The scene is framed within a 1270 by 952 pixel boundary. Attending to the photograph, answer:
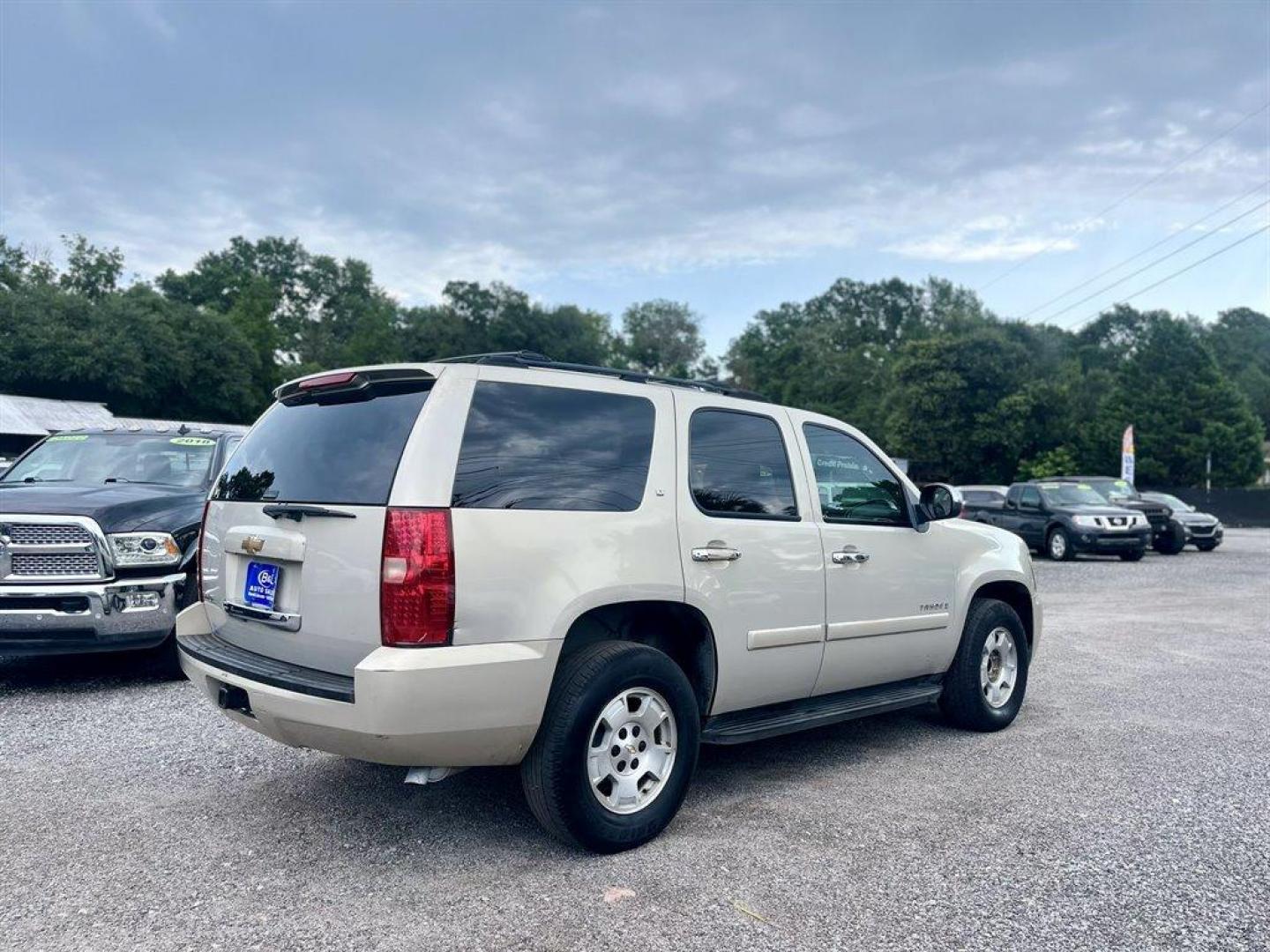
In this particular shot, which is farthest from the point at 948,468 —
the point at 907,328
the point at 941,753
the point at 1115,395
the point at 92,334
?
the point at 941,753

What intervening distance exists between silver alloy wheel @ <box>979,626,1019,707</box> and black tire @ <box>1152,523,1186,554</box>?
1838cm

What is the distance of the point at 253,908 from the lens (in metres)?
3.30

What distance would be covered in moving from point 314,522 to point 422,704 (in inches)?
33.4

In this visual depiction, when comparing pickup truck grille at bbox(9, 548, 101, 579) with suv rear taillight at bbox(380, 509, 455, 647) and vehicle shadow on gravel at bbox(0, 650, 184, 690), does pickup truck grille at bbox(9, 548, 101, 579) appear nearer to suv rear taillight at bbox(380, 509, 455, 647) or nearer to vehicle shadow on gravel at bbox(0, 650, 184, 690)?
vehicle shadow on gravel at bbox(0, 650, 184, 690)

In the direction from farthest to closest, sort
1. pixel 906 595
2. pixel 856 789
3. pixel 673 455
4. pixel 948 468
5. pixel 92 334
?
pixel 948 468 < pixel 92 334 < pixel 906 595 < pixel 856 789 < pixel 673 455

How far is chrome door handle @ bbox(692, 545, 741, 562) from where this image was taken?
4121 mm

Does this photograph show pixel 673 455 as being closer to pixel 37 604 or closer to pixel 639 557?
pixel 639 557

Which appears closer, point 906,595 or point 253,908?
point 253,908

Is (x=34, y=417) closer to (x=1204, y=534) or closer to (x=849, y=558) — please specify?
(x=1204, y=534)

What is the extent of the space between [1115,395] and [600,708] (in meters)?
56.0

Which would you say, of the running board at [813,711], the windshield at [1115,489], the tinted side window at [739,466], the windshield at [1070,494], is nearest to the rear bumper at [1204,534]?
the windshield at [1115,489]

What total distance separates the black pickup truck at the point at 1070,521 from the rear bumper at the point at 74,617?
15.3 metres

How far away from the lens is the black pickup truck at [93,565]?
605 centimetres

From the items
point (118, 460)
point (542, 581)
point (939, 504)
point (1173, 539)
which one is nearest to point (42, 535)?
point (118, 460)
